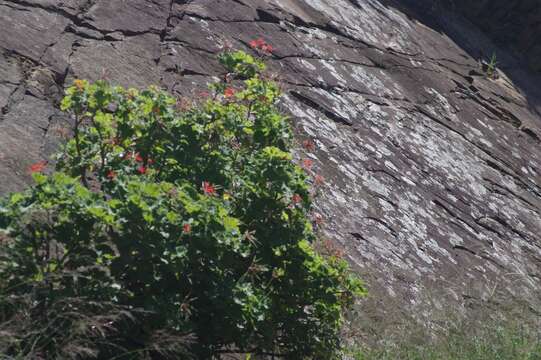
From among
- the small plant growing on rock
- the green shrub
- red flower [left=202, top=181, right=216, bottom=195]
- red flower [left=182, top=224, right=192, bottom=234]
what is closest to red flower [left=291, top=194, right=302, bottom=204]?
the green shrub

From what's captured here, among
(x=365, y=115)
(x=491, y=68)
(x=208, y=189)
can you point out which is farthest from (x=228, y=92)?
(x=491, y=68)

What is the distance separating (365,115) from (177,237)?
4.57 meters

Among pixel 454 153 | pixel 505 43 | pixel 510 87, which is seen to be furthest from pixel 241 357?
pixel 505 43

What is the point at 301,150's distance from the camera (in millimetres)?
6566

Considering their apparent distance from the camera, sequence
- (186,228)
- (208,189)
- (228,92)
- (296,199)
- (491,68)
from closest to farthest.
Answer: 1. (186,228)
2. (208,189)
3. (296,199)
4. (228,92)
5. (491,68)

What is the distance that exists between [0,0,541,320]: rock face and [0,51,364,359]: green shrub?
89 cm

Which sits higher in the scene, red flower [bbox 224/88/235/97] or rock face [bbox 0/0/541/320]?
red flower [bbox 224/88/235/97]

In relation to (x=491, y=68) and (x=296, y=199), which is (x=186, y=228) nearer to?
(x=296, y=199)

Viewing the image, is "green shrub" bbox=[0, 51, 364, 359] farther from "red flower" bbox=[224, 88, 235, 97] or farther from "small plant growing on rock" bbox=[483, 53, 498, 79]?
"small plant growing on rock" bbox=[483, 53, 498, 79]

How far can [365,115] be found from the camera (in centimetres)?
783

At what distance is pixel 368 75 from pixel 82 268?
542 cm

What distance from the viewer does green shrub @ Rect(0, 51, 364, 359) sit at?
135 inches

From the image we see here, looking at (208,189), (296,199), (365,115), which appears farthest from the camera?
(365,115)

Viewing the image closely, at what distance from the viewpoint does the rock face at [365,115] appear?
5688mm
